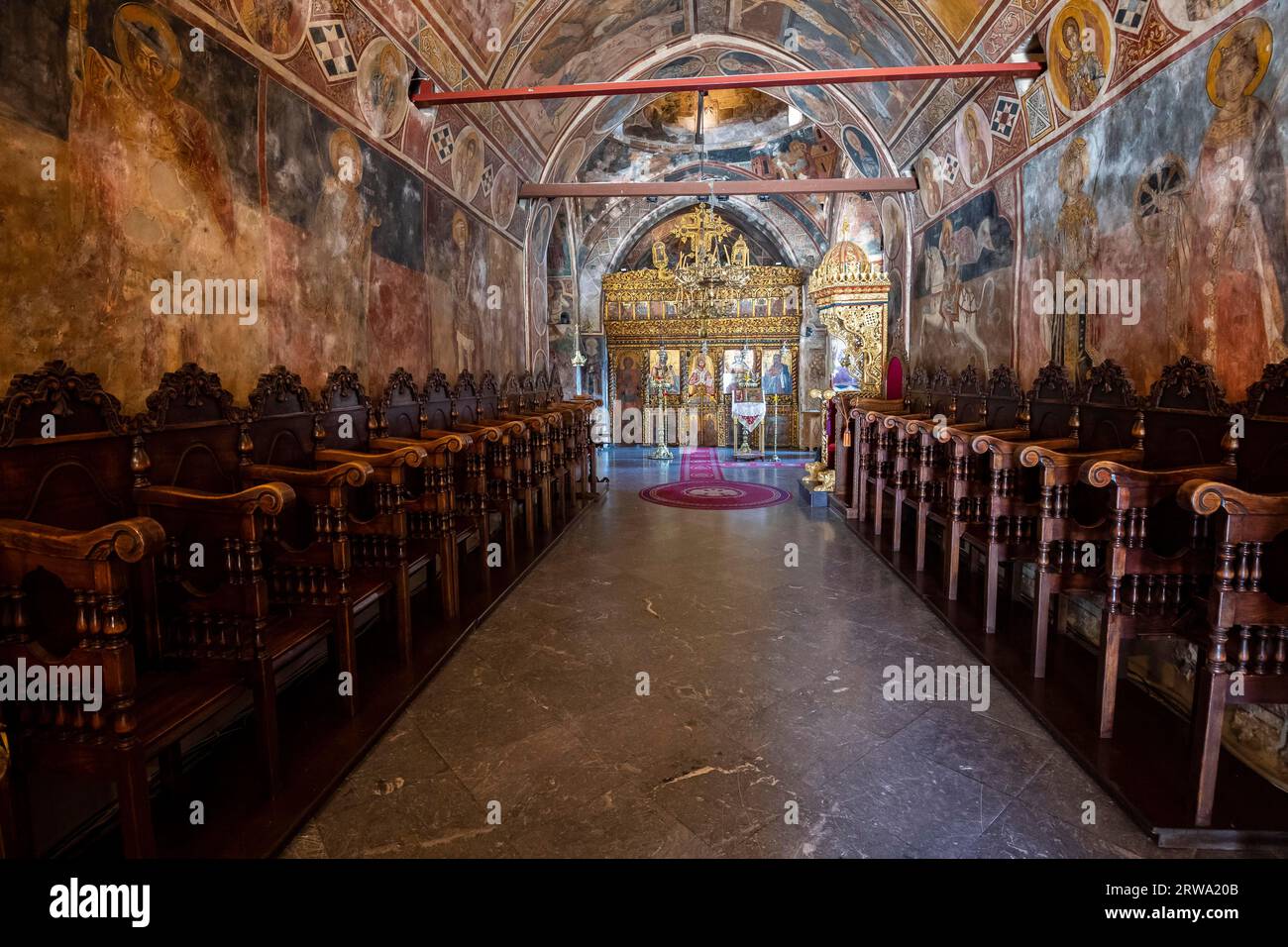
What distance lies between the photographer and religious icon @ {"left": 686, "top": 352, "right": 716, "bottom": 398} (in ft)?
59.7

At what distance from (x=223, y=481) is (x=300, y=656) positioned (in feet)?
4.07

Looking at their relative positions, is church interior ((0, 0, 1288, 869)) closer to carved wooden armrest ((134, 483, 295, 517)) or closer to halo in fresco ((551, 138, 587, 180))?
carved wooden armrest ((134, 483, 295, 517))

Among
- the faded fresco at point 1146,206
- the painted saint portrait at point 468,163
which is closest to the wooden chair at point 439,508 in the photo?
the painted saint portrait at point 468,163

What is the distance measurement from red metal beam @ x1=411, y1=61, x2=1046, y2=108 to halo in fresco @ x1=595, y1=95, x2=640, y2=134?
485cm

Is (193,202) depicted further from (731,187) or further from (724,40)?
(724,40)

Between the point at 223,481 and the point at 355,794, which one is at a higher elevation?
the point at 223,481

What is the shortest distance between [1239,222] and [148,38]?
585 centimetres

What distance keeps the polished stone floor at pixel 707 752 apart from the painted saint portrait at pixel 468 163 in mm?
5153

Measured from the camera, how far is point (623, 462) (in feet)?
49.9

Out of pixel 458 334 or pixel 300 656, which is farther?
pixel 458 334

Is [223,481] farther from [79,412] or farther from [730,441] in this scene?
[730,441]

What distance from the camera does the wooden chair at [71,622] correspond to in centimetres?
211

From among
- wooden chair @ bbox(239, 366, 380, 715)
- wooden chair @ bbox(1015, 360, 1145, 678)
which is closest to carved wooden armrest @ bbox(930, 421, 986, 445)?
wooden chair @ bbox(1015, 360, 1145, 678)
